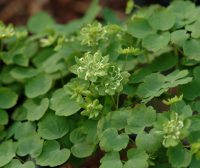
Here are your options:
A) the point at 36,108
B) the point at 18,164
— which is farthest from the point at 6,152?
the point at 36,108

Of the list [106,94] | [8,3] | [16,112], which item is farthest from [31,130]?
[8,3]

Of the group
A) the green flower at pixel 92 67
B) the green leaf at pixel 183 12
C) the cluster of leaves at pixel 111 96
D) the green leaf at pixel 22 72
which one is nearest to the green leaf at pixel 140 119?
the cluster of leaves at pixel 111 96

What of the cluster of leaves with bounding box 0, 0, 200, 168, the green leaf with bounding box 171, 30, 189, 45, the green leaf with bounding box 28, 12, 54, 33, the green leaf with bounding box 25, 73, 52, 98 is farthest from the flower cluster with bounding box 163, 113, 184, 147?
the green leaf with bounding box 28, 12, 54, 33

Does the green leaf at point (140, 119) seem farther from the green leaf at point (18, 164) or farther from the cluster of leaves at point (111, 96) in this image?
the green leaf at point (18, 164)

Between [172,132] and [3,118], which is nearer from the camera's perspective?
[172,132]

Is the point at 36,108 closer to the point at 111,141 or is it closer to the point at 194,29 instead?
the point at 111,141
